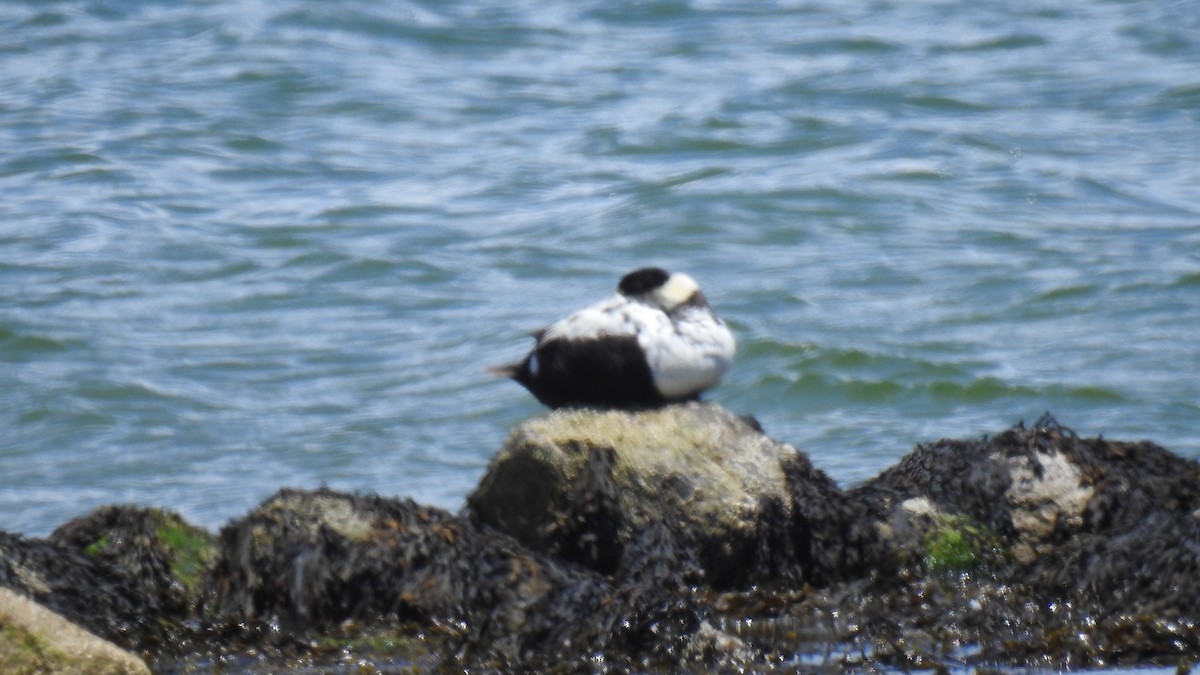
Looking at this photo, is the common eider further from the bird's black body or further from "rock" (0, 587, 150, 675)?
"rock" (0, 587, 150, 675)

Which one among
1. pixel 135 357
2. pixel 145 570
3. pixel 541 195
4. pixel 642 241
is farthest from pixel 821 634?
pixel 541 195

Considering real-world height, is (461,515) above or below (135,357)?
above

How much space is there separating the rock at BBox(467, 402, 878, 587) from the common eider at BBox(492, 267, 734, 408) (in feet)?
0.39

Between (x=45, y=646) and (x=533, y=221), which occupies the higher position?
(x=45, y=646)

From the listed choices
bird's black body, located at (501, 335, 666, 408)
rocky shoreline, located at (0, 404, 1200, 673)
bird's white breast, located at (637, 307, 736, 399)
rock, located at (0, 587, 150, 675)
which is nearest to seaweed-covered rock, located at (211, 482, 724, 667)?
rocky shoreline, located at (0, 404, 1200, 673)

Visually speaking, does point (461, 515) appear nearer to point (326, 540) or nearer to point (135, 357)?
point (326, 540)

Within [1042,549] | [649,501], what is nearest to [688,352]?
[649,501]

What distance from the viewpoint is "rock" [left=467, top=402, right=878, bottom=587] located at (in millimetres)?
5188

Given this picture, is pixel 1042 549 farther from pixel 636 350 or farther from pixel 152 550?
pixel 152 550

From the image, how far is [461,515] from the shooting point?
17.7ft

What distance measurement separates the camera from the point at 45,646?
3871 millimetres

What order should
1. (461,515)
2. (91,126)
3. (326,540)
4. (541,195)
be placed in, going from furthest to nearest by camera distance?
1. (91,126)
2. (541,195)
3. (461,515)
4. (326,540)

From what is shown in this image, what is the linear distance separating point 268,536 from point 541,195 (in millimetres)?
8658

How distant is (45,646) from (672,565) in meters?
1.91
